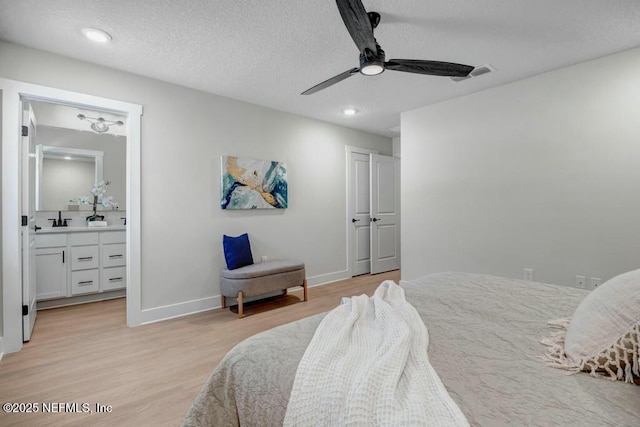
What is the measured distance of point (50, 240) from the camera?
11.7 ft

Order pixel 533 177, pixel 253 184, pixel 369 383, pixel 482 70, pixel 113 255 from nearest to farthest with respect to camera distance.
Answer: pixel 369 383, pixel 482 70, pixel 533 177, pixel 253 184, pixel 113 255

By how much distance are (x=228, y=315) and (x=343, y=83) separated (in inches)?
109

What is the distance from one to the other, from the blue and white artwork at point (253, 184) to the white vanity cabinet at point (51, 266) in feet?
6.43

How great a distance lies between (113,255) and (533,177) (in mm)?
4983

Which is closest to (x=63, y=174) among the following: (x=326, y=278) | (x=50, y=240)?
(x=50, y=240)

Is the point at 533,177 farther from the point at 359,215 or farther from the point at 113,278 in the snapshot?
the point at 113,278

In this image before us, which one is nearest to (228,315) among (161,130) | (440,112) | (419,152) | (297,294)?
(297,294)

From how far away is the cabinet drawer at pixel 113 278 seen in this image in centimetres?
392

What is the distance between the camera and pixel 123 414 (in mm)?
1707

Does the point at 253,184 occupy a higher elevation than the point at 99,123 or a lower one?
lower

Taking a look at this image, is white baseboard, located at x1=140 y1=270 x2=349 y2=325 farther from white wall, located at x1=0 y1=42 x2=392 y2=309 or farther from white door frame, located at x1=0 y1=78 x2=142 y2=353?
white door frame, located at x1=0 y1=78 x2=142 y2=353

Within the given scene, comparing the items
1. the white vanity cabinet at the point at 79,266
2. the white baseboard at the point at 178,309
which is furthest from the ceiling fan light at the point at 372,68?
the white vanity cabinet at the point at 79,266

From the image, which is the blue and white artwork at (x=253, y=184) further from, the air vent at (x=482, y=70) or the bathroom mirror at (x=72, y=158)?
the air vent at (x=482, y=70)

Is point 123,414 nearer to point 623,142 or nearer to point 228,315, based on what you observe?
point 228,315
